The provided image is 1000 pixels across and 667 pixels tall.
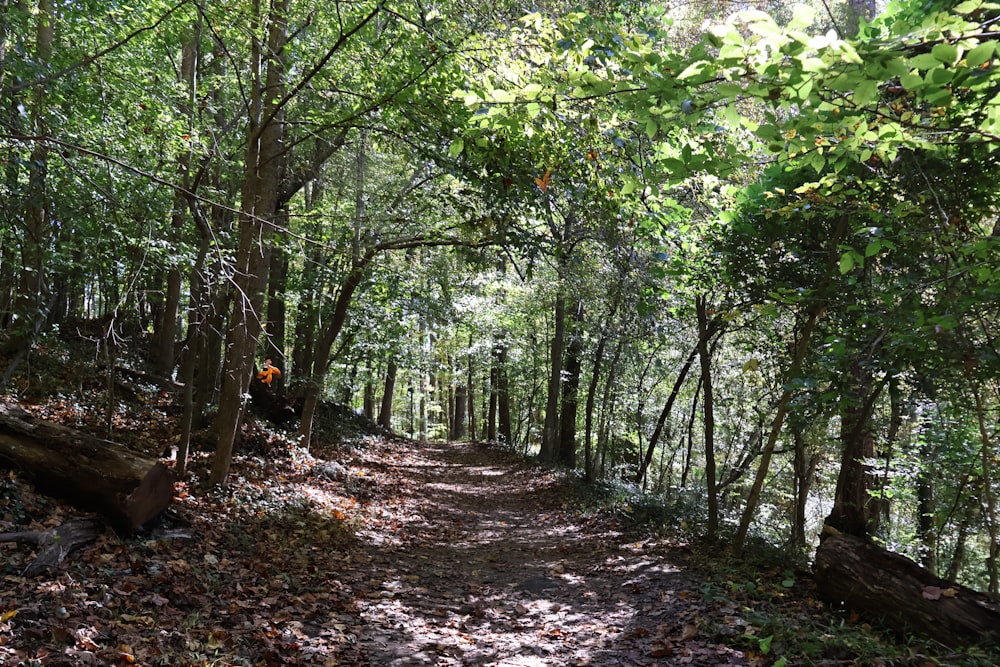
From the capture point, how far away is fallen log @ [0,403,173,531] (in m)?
5.59

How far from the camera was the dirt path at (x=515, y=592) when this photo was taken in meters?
4.99

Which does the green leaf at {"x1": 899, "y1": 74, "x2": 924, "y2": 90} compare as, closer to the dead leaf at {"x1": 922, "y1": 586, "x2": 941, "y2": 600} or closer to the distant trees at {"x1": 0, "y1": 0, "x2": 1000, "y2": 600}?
the distant trees at {"x1": 0, "y1": 0, "x2": 1000, "y2": 600}

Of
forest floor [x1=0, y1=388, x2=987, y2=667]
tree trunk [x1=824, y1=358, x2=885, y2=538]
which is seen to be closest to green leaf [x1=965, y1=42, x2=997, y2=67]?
tree trunk [x1=824, y1=358, x2=885, y2=538]

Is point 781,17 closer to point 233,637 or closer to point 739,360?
point 739,360

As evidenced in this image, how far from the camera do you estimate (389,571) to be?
729 centimetres

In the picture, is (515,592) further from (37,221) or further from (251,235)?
(37,221)

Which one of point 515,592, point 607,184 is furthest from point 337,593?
point 607,184

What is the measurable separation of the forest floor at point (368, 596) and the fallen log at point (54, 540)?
10cm

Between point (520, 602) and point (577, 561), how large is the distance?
1.94 metres

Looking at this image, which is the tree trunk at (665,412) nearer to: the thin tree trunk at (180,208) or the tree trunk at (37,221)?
the thin tree trunk at (180,208)

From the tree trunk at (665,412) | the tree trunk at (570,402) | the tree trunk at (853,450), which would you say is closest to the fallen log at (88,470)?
the tree trunk at (853,450)

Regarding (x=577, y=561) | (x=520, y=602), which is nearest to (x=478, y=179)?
(x=520, y=602)

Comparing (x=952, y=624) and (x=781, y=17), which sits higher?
(x=781, y=17)

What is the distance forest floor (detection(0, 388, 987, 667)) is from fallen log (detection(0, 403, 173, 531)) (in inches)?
6.7
